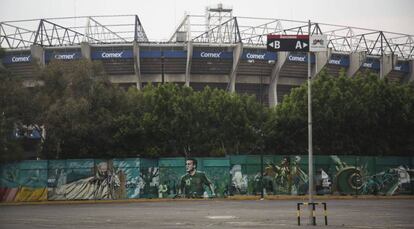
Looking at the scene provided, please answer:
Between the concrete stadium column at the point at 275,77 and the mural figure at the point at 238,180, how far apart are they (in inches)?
1138

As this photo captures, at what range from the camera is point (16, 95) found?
41.8 metres

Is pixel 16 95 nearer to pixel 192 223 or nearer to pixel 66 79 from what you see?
pixel 66 79

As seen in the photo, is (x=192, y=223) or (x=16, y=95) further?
(x=16, y=95)

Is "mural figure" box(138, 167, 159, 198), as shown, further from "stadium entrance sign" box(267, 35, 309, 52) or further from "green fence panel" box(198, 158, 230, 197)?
"stadium entrance sign" box(267, 35, 309, 52)

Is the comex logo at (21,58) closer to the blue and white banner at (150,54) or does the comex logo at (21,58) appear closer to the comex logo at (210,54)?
the blue and white banner at (150,54)

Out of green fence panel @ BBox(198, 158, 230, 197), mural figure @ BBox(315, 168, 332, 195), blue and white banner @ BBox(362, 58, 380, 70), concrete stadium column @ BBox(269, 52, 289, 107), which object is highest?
blue and white banner @ BBox(362, 58, 380, 70)

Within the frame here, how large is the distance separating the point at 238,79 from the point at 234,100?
2539cm

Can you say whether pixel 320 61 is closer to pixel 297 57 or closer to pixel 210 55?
pixel 297 57

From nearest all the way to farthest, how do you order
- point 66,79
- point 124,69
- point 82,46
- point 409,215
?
point 409,215 < point 66,79 < point 82,46 < point 124,69

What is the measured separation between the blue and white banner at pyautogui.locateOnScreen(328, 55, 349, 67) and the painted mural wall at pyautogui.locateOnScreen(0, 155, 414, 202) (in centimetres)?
3011

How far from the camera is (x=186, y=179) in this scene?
139 feet

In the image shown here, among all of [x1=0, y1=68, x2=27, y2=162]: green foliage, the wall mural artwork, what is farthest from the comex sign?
the wall mural artwork

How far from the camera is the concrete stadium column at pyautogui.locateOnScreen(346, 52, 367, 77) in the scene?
71625mm

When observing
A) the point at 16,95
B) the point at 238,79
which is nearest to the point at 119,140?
the point at 16,95
